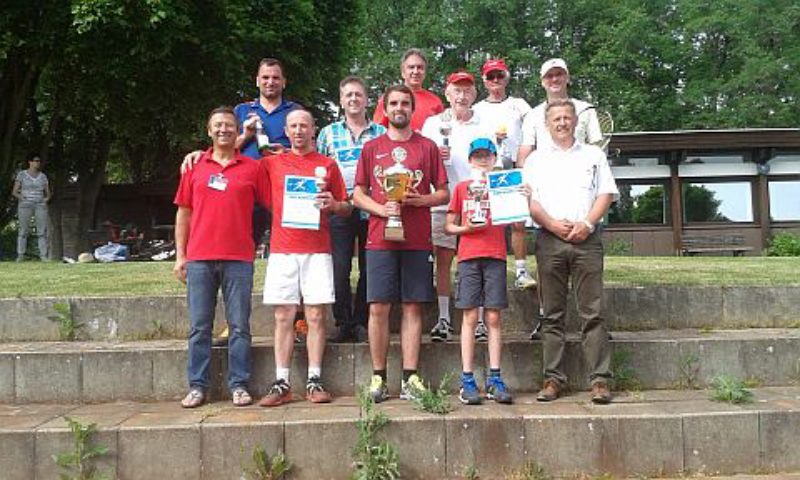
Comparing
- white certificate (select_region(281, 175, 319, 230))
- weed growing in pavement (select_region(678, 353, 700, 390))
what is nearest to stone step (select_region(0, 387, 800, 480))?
weed growing in pavement (select_region(678, 353, 700, 390))

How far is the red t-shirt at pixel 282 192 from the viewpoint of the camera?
4824mm

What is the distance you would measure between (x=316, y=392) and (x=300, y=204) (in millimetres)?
1300

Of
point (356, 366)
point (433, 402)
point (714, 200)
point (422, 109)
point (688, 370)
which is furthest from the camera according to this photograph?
point (714, 200)

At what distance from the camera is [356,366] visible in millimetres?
5113

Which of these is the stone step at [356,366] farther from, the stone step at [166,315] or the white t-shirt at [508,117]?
the white t-shirt at [508,117]

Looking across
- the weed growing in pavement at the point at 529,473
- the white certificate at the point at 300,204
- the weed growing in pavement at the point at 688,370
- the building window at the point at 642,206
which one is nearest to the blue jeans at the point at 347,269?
the white certificate at the point at 300,204

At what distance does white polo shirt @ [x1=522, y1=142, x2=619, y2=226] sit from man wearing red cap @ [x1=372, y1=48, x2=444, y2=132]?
3.76 feet

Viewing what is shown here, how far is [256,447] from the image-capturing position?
4.23 metres

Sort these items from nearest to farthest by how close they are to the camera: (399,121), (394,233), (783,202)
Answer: (394,233) < (399,121) < (783,202)

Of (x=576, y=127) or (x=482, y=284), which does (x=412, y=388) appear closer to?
(x=482, y=284)

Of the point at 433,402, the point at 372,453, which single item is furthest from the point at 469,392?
the point at 372,453

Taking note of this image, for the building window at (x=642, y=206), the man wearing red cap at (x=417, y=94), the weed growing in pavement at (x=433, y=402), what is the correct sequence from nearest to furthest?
the weed growing in pavement at (x=433, y=402), the man wearing red cap at (x=417, y=94), the building window at (x=642, y=206)

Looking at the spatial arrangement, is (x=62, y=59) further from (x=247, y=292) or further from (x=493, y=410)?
(x=493, y=410)

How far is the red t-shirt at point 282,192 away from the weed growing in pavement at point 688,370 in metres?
2.77
